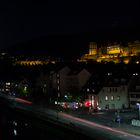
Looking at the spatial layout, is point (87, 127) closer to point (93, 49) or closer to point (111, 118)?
point (111, 118)

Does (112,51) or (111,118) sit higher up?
(112,51)

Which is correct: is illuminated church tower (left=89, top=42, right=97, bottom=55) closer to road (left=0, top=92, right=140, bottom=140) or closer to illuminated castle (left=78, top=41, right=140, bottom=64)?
illuminated castle (left=78, top=41, right=140, bottom=64)

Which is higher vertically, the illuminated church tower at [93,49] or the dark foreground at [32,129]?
the illuminated church tower at [93,49]

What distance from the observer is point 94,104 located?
2472 centimetres

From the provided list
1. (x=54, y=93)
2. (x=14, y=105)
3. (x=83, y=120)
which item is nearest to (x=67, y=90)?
(x=54, y=93)

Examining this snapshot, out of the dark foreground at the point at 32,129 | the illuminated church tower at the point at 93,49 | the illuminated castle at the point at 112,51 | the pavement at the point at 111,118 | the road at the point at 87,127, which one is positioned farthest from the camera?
the illuminated church tower at the point at 93,49

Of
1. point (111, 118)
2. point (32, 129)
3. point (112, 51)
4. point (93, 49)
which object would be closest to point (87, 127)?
point (111, 118)

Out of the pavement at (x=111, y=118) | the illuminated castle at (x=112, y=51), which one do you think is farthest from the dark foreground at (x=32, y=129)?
the illuminated castle at (x=112, y=51)

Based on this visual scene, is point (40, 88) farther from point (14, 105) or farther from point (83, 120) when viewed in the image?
point (83, 120)

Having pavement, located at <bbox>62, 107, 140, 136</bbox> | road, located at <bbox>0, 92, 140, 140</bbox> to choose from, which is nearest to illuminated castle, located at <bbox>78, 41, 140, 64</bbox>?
pavement, located at <bbox>62, 107, 140, 136</bbox>

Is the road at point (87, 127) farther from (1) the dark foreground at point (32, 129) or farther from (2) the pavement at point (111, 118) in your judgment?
(2) the pavement at point (111, 118)

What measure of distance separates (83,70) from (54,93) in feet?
10.2

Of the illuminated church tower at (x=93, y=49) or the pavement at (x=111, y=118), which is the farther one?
the illuminated church tower at (x=93, y=49)

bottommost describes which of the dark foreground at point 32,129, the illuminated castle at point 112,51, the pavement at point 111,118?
the dark foreground at point 32,129
